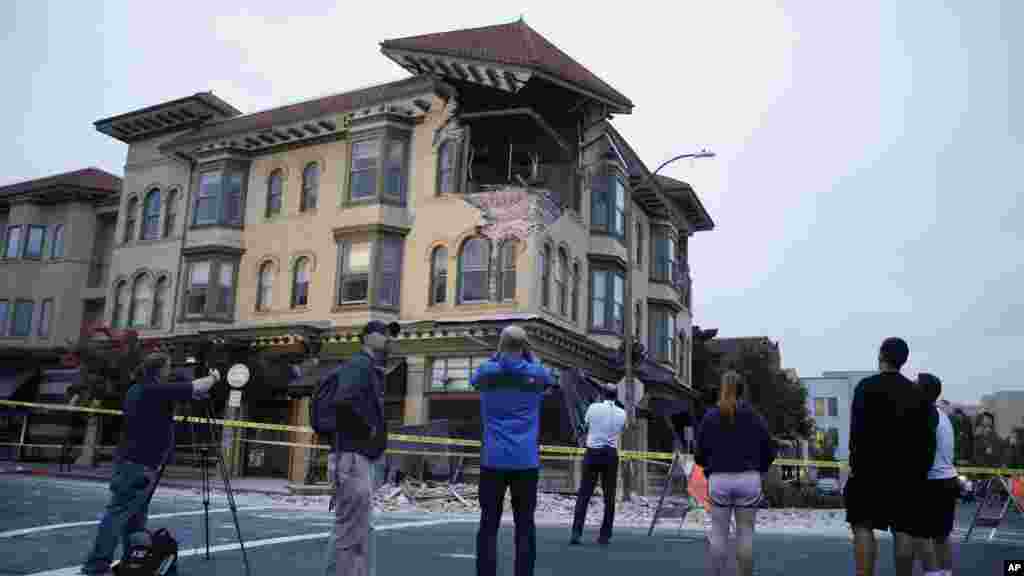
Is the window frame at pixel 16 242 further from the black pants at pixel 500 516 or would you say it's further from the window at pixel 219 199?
the black pants at pixel 500 516

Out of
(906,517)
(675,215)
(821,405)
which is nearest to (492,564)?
(906,517)

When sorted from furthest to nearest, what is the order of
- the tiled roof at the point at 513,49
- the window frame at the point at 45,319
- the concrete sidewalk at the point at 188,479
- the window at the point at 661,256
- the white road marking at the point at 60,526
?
the window frame at the point at 45,319
the window at the point at 661,256
the tiled roof at the point at 513,49
the concrete sidewalk at the point at 188,479
the white road marking at the point at 60,526

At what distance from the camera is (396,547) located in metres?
9.74

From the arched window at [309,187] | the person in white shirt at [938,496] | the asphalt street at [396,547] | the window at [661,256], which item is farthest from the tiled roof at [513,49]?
the person in white shirt at [938,496]

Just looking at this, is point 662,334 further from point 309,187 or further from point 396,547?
point 396,547

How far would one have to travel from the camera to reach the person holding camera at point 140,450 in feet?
24.0

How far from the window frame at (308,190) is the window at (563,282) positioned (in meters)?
9.01

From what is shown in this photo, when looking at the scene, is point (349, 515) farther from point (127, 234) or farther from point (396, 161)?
point (127, 234)

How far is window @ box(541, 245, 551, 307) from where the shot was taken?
2663cm

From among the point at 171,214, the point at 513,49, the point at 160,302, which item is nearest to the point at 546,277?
the point at 513,49

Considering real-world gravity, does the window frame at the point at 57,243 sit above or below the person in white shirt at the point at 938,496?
above

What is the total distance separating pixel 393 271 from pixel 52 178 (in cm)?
2148

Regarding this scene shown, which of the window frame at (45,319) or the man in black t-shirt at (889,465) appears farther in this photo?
the window frame at (45,319)

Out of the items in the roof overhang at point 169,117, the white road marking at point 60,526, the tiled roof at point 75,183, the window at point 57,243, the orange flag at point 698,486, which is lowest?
the white road marking at point 60,526
